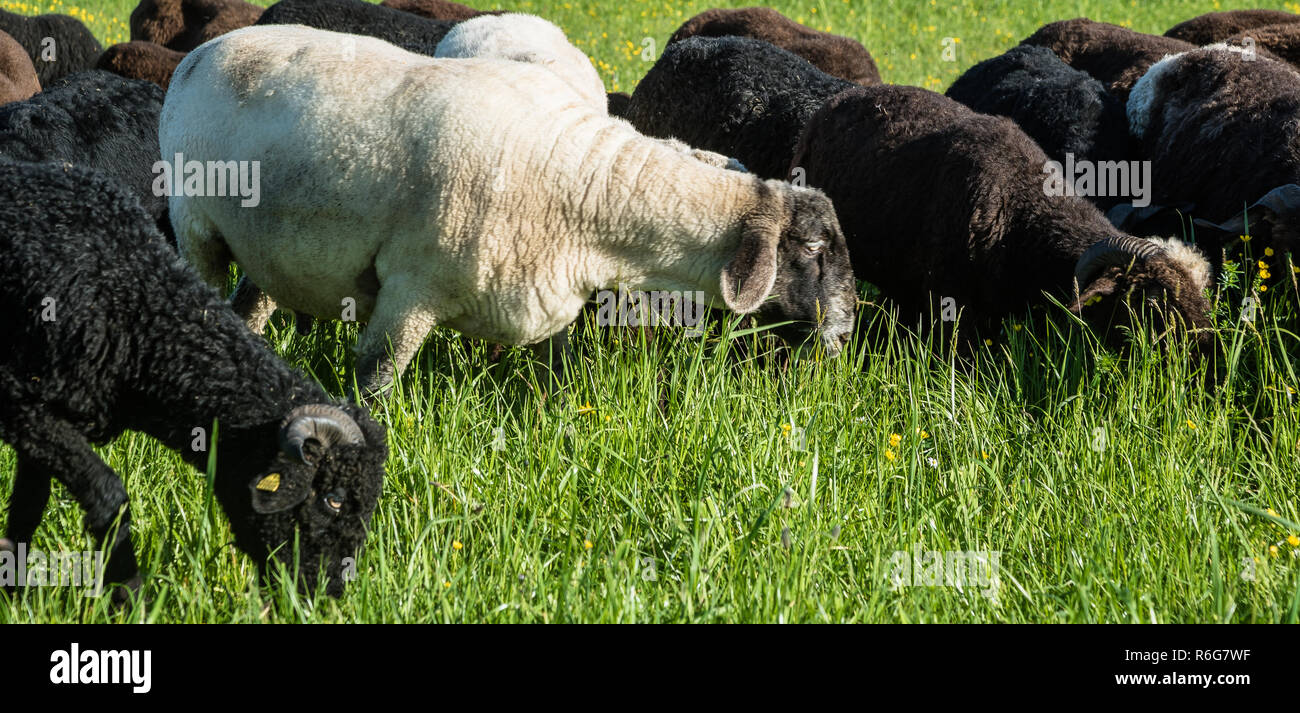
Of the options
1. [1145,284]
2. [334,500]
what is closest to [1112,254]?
[1145,284]

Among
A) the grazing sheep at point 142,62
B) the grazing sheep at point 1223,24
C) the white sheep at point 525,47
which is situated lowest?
the white sheep at point 525,47

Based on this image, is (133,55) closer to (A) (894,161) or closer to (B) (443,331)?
(B) (443,331)

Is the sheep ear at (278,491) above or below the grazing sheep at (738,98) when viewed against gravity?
below

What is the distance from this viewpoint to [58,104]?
667cm

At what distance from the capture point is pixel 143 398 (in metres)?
4.10

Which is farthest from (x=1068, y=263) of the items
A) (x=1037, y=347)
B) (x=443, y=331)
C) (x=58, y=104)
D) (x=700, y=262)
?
(x=58, y=104)

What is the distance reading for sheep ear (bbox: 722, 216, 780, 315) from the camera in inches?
201

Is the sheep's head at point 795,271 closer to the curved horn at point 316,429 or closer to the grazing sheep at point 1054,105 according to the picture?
the curved horn at point 316,429

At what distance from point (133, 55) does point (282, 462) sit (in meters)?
6.42

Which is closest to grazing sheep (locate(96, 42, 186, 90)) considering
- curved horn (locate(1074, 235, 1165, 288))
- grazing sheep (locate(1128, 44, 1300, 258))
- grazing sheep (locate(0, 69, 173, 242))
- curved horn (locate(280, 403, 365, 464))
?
grazing sheep (locate(0, 69, 173, 242))

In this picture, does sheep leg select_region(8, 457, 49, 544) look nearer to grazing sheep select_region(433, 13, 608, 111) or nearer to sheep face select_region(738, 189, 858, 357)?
sheep face select_region(738, 189, 858, 357)

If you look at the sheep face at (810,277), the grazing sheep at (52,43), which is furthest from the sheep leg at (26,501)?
the grazing sheep at (52,43)

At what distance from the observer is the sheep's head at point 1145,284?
5672 mm

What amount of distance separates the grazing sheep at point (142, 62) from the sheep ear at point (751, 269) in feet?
18.2
